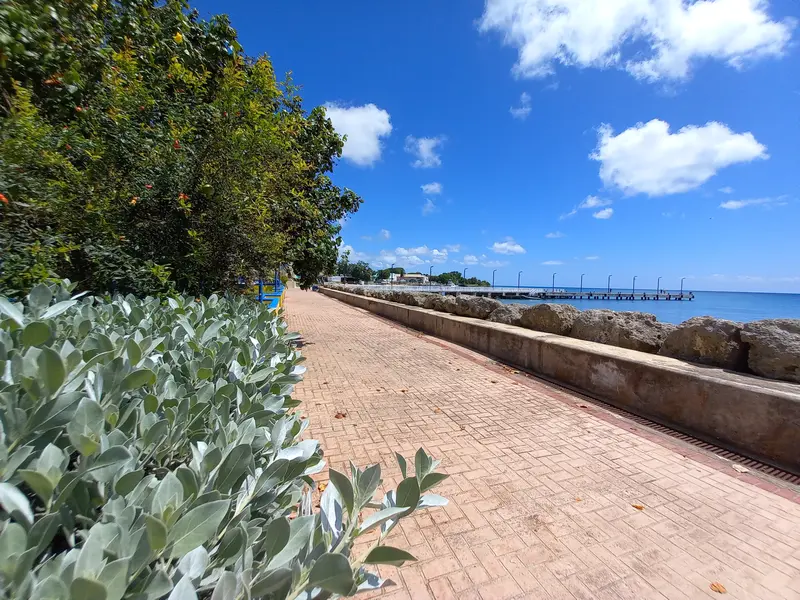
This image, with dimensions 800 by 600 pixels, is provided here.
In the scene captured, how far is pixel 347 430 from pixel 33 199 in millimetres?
3827

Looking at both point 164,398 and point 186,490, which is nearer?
point 186,490

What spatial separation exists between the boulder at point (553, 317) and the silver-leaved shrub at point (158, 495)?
675cm

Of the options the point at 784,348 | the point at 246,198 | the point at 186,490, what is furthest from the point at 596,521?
the point at 246,198

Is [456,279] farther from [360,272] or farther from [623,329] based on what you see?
[623,329]

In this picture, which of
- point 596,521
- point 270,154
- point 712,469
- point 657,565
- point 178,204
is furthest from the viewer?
point 270,154

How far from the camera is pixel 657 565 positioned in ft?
7.09

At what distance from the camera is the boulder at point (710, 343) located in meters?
4.42

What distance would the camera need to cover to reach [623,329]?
235 inches

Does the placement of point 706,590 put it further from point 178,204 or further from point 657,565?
point 178,204

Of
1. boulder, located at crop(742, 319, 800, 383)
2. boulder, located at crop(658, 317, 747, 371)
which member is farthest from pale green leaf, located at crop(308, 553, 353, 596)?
boulder, located at crop(658, 317, 747, 371)

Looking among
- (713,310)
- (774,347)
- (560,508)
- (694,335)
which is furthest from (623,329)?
(713,310)

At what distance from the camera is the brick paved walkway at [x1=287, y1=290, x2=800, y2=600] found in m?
2.06

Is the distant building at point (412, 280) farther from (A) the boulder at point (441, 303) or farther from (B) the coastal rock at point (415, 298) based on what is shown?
(A) the boulder at point (441, 303)

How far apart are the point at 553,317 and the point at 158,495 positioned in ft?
24.7
